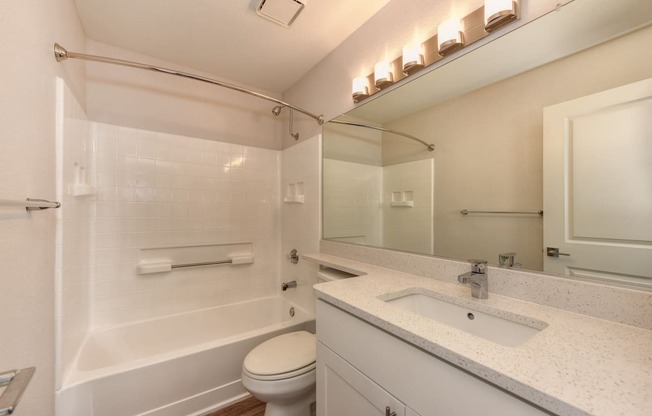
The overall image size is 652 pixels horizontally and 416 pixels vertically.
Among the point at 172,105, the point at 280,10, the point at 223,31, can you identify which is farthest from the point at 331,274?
the point at 172,105

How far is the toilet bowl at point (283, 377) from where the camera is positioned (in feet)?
3.96

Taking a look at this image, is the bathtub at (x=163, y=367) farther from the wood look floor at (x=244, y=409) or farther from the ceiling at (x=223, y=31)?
the ceiling at (x=223, y=31)

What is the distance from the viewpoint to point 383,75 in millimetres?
1417

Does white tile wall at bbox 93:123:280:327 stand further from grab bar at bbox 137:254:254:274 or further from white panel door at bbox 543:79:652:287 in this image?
white panel door at bbox 543:79:652:287

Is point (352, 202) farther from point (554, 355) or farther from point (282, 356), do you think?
point (554, 355)

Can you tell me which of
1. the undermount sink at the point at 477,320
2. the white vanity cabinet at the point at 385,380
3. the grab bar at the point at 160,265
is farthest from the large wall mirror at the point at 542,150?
the grab bar at the point at 160,265

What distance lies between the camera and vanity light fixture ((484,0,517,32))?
92 cm

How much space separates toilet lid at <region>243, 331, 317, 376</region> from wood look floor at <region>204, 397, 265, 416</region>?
1.59ft

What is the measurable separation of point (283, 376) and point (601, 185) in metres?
1.42

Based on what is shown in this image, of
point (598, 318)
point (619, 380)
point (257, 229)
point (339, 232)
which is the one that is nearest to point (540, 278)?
point (598, 318)

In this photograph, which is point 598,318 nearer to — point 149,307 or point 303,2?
point 303,2

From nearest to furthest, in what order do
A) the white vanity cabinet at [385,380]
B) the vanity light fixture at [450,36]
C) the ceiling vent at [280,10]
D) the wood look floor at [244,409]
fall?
the white vanity cabinet at [385,380]
the vanity light fixture at [450,36]
the ceiling vent at [280,10]
the wood look floor at [244,409]

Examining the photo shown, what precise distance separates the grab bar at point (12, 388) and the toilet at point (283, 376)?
2.92 feet

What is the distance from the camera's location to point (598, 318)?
72 centimetres
